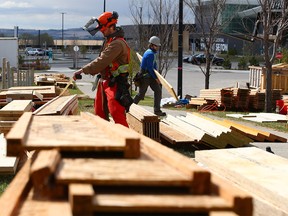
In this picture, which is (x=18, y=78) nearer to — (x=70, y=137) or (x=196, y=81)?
(x=196, y=81)

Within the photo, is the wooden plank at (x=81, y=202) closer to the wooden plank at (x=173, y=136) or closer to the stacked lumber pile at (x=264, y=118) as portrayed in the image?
the wooden plank at (x=173, y=136)

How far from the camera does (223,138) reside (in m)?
9.29

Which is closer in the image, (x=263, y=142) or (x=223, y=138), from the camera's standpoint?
(x=223, y=138)

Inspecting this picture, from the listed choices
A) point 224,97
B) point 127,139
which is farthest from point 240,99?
point 127,139

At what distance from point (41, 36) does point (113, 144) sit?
106 metres

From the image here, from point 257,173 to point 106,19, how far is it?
392 cm

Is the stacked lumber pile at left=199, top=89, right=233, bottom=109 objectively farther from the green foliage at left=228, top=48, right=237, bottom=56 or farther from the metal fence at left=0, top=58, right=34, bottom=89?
the green foliage at left=228, top=48, right=237, bottom=56

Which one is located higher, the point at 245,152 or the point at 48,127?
the point at 48,127

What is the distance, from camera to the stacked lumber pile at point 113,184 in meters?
2.67

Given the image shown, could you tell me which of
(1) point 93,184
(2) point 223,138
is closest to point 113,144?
(1) point 93,184

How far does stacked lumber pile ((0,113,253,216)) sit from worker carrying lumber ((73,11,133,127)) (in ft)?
16.0

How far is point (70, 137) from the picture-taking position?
355 centimetres

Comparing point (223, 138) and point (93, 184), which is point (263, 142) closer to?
point (223, 138)

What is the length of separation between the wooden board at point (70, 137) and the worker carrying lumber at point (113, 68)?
12.7ft
